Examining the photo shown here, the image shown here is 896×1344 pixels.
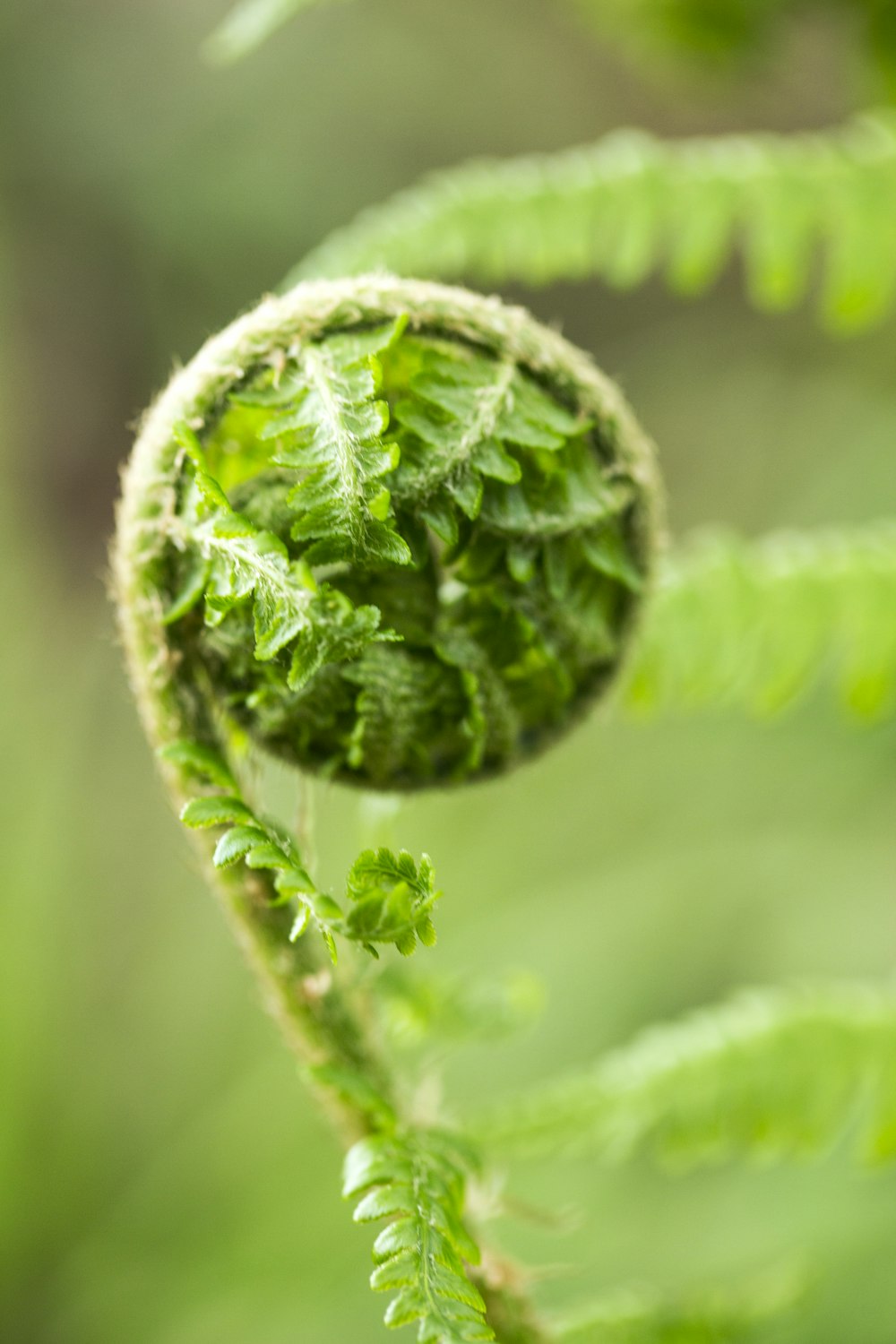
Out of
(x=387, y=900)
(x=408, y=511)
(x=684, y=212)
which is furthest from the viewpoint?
(x=684, y=212)

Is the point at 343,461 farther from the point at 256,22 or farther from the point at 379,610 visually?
the point at 256,22

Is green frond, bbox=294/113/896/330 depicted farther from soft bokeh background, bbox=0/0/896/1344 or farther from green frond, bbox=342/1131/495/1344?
green frond, bbox=342/1131/495/1344

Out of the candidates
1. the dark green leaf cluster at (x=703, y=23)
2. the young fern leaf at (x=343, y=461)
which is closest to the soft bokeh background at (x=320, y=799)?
the dark green leaf cluster at (x=703, y=23)

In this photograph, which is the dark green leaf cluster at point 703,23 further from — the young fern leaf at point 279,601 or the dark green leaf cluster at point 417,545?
the young fern leaf at point 279,601

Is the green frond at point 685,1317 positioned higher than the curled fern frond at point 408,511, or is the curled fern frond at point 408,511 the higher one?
the curled fern frond at point 408,511

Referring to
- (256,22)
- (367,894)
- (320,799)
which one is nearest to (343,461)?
(367,894)

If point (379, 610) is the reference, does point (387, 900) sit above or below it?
below

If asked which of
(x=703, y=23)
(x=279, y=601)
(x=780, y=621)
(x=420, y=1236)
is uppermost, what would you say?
(x=703, y=23)

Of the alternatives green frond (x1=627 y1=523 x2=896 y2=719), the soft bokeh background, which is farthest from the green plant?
the soft bokeh background
